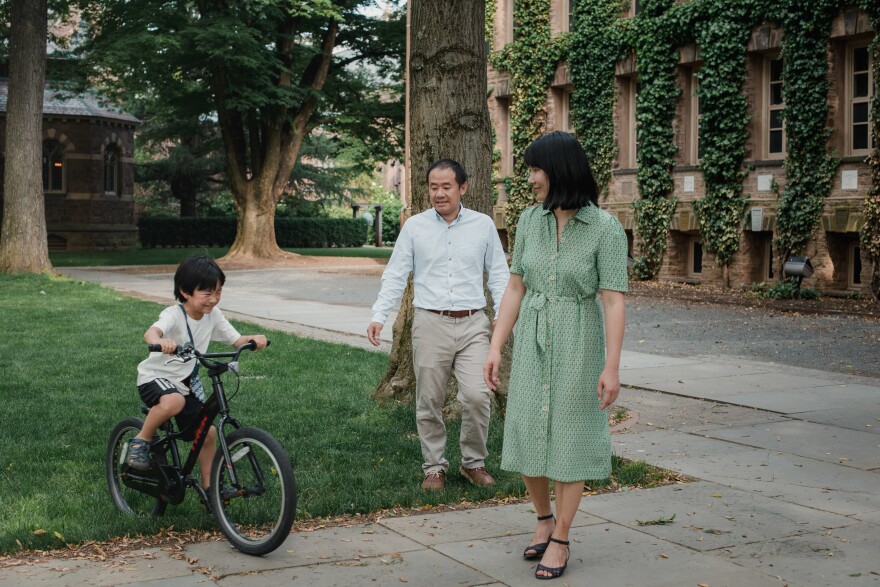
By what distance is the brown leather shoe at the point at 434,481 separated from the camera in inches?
250

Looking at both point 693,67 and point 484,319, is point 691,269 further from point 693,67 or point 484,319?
point 484,319

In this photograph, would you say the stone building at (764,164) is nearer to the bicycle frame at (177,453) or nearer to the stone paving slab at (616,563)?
the stone paving slab at (616,563)

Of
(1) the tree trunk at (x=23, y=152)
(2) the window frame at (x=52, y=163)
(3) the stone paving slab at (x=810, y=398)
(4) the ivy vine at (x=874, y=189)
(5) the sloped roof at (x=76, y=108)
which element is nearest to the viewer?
(3) the stone paving slab at (x=810, y=398)

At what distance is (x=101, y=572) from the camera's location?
4.86 metres

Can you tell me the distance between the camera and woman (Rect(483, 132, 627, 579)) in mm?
4855

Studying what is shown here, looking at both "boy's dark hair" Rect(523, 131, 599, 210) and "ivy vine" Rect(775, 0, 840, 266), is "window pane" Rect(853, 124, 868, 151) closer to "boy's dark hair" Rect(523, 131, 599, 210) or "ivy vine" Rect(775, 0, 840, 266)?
"ivy vine" Rect(775, 0, 840, 266)

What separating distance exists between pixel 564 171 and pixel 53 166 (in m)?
45.1

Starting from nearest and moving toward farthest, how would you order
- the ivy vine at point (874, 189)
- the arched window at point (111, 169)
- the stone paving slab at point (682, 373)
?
1. the stone paving slab at point (682, 373)
2. the ivy vine at point (874, 189)
3. the arched window at point (111, 169)

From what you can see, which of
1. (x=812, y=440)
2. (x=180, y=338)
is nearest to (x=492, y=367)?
(x=180, y=338)

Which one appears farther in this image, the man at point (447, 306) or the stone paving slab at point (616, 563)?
the man at point (447, 306)

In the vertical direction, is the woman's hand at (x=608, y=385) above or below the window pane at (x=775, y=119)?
below

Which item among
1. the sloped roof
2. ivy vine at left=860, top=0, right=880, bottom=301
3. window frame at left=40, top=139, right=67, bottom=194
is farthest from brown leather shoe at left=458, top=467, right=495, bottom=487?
window frame at left=40, top=139, right=67, bottom=194

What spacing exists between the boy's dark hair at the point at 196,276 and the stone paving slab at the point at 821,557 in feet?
8.81

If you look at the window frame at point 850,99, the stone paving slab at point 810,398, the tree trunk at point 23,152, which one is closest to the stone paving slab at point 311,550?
the stone paving slab at point 810,398
